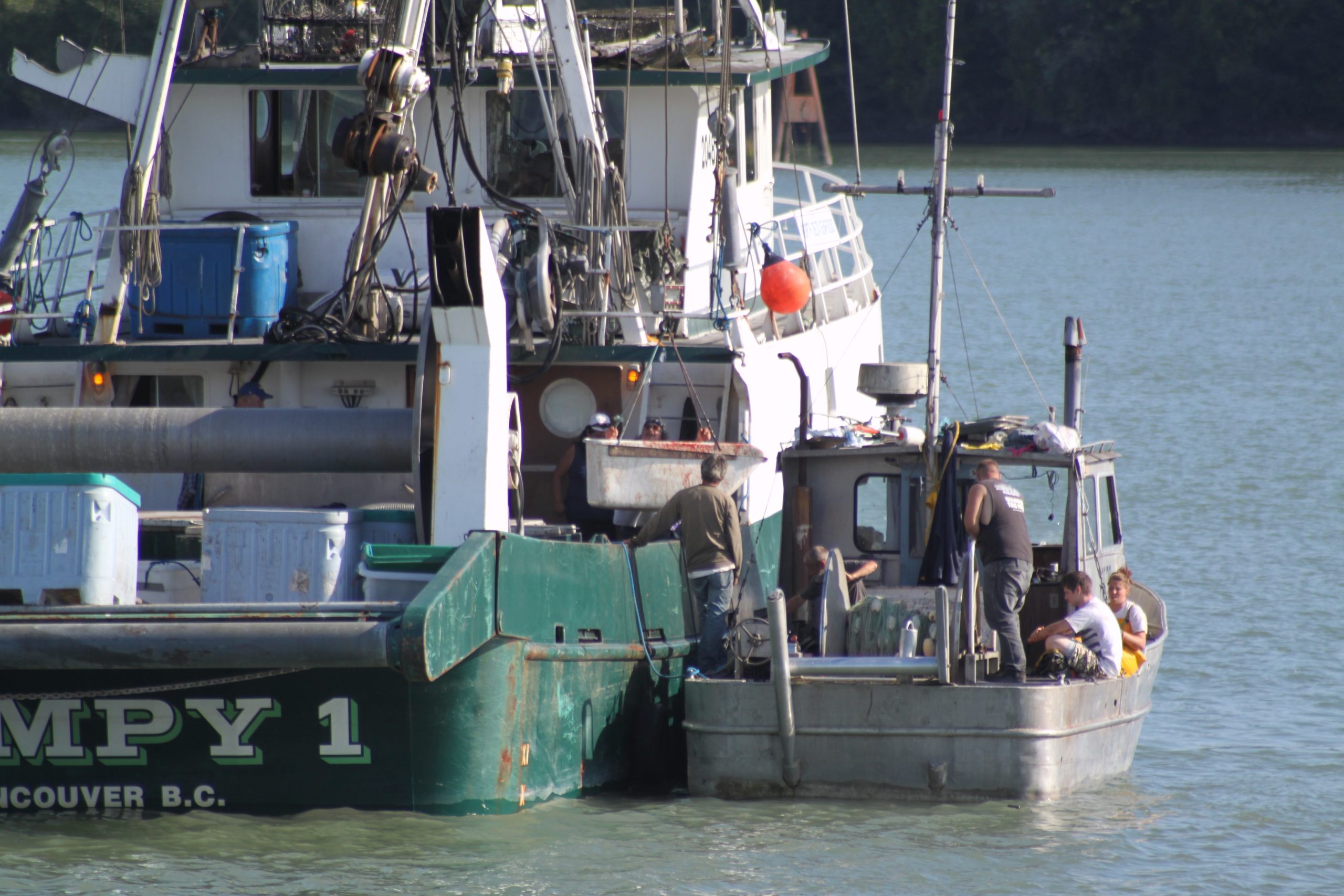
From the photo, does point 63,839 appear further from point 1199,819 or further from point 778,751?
point 1199,819

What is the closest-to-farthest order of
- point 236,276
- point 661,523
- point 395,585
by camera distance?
point 395,585 → point 661,523 → point 236,276

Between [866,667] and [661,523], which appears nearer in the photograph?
[866,667]

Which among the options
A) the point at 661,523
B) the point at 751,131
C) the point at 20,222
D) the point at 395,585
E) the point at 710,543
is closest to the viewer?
the point at 395,585

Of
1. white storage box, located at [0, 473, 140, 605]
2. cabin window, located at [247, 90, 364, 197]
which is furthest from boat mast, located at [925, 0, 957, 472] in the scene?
white storage box, located at [0, 473, 140, 605]

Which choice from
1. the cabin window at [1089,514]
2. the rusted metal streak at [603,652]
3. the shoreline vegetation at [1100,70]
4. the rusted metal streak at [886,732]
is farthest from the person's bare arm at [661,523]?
the shoreline vegetation at [1100,70]

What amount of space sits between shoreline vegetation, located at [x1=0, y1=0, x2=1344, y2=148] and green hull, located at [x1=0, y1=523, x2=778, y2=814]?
206 feet

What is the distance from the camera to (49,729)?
31.2 ft

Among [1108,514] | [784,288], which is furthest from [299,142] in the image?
[1108,514]

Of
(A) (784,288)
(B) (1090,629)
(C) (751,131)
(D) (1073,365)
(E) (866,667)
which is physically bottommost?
(E) (866,667)

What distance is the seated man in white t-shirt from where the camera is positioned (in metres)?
11.4

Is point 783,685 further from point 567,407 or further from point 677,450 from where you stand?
point 567,407

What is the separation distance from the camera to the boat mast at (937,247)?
1230cm

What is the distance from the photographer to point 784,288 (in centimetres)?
1356

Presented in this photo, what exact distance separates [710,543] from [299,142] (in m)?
5.65
